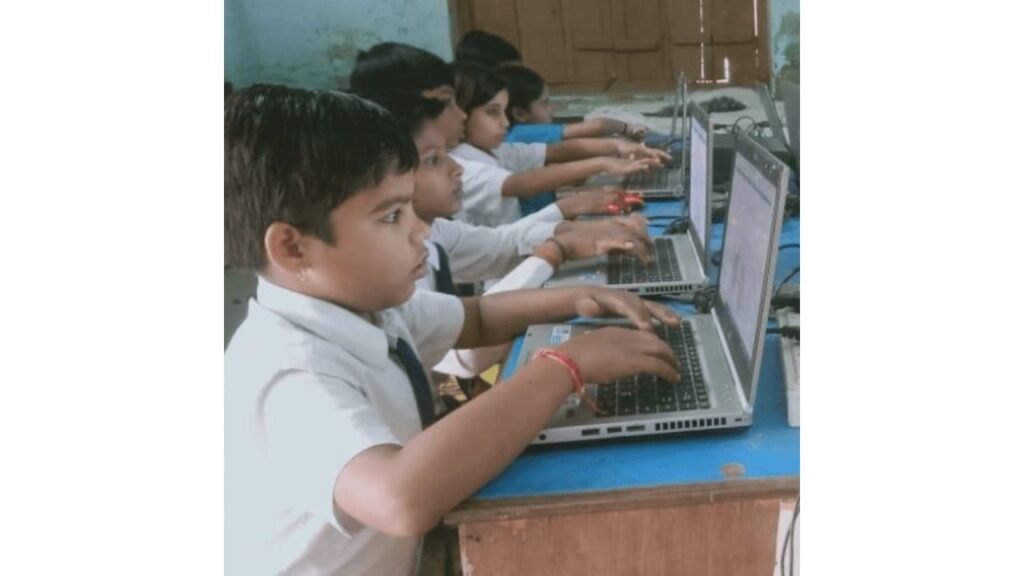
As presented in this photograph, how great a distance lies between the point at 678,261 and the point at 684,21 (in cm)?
44

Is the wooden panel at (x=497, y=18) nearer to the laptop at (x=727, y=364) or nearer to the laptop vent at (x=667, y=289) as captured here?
the laptop at (x=727, y=364)

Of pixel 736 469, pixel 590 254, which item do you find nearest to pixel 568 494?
pixel 736 469

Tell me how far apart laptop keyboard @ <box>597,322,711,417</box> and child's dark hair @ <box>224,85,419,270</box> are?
38 centimetres

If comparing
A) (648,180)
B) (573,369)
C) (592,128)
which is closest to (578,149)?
(592,128)

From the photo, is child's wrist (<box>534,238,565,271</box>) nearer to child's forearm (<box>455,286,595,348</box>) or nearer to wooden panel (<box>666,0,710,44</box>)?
child's forearm (<box>455,286,595,348</box>)

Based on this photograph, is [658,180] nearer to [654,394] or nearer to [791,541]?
[654,394]

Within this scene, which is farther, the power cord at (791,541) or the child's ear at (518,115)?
the child's ear at (518,115)

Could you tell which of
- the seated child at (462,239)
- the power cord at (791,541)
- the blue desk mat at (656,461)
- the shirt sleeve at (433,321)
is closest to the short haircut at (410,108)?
the seated child at (462,239)

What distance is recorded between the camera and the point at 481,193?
1.17 metres

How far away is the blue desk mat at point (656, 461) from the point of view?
2.96ft

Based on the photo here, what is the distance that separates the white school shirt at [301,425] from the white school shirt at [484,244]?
143mm

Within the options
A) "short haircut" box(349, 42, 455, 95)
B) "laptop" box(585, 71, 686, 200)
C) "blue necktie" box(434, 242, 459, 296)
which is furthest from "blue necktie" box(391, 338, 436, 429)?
"laptop" box(585, 71, 686, 200)
